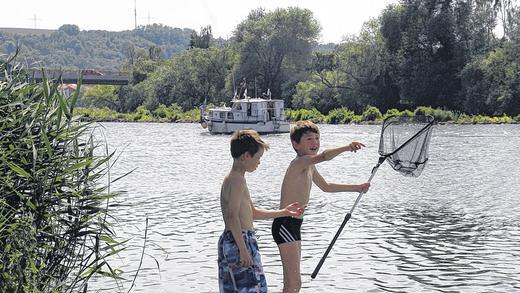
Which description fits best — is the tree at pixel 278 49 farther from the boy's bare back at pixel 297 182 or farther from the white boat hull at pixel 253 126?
the boy's bare back at pixel 297 182

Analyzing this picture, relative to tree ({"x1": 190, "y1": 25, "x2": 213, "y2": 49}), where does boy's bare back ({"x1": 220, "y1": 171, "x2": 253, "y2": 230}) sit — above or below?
below

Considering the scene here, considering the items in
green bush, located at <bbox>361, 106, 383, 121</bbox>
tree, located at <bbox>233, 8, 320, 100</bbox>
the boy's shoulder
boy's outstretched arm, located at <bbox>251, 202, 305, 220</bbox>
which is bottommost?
green bush, located at <bbox>361, 106, 383, 121</bbox>

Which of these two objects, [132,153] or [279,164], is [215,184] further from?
[132,153]

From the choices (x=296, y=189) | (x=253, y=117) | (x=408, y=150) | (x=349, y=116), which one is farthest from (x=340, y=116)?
(x=296, y=189)

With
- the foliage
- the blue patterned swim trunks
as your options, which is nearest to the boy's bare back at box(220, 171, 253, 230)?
the blue patterned swim trunks

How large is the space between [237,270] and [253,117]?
6809 cm

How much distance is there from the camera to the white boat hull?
75062 mm

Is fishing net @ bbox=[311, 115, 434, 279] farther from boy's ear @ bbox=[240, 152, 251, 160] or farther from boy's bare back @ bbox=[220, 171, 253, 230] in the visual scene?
boy's ear @ bbox=[240, 152, 251, 160]

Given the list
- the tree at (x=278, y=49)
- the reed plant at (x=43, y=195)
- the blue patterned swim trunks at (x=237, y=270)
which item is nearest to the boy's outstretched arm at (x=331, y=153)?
the blue patterned swim trunks at (x=237, y=270)

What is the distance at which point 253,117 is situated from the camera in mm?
76188

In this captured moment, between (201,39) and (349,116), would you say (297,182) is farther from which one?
(201,39)

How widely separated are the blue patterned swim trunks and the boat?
6647 cm

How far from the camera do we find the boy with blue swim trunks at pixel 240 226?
8125 mm

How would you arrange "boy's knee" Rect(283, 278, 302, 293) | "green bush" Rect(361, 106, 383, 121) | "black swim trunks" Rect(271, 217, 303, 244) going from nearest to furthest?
1. "black swim trunks" Rect(271, 217, 303, 244)
2. "boy's knee" Rect(283, 278, 302, 293)
3. "green bush" Rect(361, 106, 383, 121)
